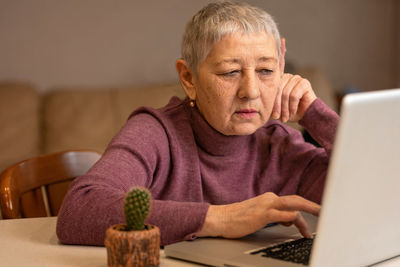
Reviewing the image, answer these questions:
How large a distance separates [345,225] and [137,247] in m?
0.31

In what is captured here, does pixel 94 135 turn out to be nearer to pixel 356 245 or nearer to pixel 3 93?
pixel 3 93

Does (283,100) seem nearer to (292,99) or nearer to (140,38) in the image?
(292,99)

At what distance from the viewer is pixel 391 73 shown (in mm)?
4547

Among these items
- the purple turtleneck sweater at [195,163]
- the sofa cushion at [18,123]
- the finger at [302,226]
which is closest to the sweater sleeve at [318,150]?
the purple turtleneck sweater at [195,163]

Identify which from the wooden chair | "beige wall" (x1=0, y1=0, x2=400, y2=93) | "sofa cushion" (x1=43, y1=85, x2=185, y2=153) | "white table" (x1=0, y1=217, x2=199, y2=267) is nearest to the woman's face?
"white table" (x1=0, y1=217, x2=199, y2=267)

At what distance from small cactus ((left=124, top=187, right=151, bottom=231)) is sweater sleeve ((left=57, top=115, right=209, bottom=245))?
0.20 meters

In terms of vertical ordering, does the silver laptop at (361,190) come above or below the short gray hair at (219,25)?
below

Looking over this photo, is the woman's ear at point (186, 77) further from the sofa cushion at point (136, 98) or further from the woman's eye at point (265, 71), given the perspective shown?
the sofa cushion at point (136, 98)

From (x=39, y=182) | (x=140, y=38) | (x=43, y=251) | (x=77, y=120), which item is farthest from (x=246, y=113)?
(x=140, y=38)

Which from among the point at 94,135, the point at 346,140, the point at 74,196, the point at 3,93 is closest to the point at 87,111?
the point at 94,135

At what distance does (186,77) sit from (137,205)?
0.68 meters

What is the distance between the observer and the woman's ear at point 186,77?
1.46 metres

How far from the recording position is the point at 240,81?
1.34 metres

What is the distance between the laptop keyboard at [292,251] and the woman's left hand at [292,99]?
51 cm
